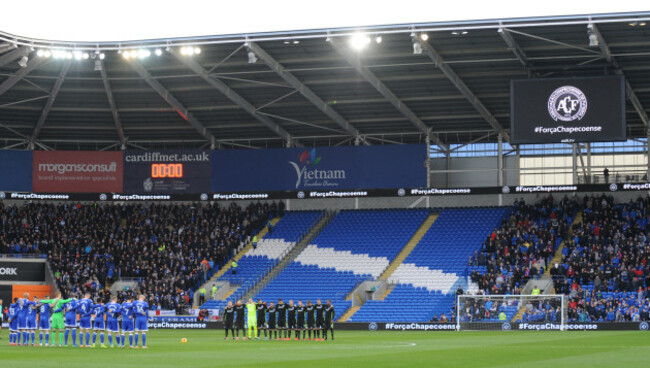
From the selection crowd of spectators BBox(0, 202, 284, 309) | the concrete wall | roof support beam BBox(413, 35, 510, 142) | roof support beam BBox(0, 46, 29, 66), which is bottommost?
crowd of spectators BBox(0, 202, 284, 309)

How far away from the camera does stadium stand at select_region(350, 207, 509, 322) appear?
52.7 m

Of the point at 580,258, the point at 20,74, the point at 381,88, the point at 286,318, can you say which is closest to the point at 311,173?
the point at 381,88

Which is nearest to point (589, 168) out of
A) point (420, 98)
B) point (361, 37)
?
point (420, 98)

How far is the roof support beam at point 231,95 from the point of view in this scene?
5095 centimetres

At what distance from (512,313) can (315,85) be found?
16397 mm

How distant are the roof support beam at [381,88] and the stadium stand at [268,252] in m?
9.71

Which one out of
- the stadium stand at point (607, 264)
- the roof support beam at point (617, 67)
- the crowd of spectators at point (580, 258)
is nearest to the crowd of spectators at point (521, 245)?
the crowd of spectators at point (580, 258)

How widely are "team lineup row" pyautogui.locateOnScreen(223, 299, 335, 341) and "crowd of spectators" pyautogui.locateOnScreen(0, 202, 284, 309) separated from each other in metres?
18.1

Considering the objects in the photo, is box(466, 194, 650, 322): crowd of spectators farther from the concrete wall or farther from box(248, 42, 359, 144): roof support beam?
box(248, 42, 359, 144): roof support beam

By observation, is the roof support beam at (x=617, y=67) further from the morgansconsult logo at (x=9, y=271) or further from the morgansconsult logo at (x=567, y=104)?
the morgansconsult logo at (x=9, y=271)

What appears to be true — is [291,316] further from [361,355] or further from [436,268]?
[436,268]

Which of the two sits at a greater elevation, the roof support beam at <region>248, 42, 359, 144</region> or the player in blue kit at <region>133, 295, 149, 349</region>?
the roof support beam at <region>248, 42, 359, 144</region>

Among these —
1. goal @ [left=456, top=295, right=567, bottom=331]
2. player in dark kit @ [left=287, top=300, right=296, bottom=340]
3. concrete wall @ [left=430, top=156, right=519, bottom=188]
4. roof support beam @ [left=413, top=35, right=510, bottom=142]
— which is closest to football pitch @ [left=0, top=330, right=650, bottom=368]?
player in dark kit @ [left=287, top=300, right=296, bottom=340]

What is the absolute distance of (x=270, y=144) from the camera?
65438mm
